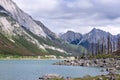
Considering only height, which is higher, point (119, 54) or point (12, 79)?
point (119, 54)

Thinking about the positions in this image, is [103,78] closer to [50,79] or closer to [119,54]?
[50,79]

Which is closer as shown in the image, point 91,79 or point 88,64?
point 91,79

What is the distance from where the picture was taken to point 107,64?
542ft

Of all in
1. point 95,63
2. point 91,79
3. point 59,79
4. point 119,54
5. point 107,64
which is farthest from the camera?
point 119,54

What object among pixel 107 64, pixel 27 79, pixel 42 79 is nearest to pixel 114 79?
pixel 42 79

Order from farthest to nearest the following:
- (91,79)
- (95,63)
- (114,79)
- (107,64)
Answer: (95,63) → (107,64) → (91,79) → (114,79)

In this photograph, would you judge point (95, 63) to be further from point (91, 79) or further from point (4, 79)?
point (91, 79)

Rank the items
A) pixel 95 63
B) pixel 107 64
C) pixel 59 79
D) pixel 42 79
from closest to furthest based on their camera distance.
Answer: pixel 59 79
pixel 42 79
pixel 107 64
pixel 95 63

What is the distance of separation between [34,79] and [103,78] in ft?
89.1

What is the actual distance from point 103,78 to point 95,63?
111 metres

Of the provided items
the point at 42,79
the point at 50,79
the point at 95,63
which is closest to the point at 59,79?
the point at 50,79

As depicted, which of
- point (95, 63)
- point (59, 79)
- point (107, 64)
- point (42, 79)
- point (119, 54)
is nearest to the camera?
point (59, 79)

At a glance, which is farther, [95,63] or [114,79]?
[95,63]

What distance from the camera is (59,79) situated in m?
77.4
